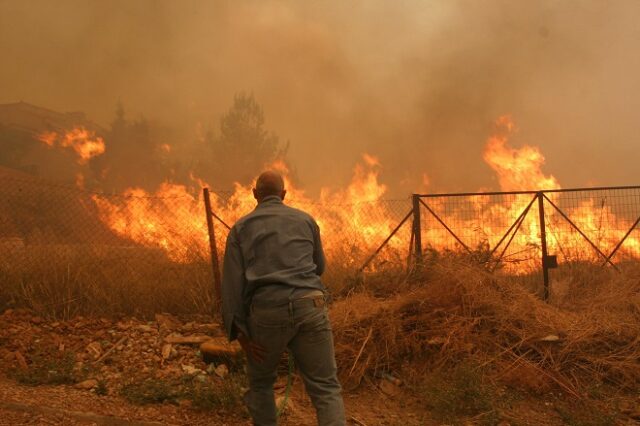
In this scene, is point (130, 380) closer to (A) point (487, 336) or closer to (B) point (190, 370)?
(B) point (190, 370)

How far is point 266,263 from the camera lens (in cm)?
247

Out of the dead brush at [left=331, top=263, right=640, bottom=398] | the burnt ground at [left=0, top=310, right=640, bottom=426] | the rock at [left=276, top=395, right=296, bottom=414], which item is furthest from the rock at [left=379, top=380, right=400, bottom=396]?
the rock at [left=276, top=395, right=296, bottom=414]

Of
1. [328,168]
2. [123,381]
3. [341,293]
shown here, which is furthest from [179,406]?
[328,168]

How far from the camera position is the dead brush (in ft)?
13.2

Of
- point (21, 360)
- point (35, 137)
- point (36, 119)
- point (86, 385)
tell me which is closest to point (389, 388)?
point (86, 385)

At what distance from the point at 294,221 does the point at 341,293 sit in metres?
3.35

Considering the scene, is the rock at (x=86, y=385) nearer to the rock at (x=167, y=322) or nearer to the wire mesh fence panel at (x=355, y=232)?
the rock at (x=167, y=322)

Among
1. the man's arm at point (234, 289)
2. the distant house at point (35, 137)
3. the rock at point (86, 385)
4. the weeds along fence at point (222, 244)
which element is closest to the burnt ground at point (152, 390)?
the rock at point (86, 385)

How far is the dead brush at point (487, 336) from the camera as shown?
13.2 feet

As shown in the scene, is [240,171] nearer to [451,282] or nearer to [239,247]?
[451,282]

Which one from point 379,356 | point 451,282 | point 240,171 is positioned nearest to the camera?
point 379,356

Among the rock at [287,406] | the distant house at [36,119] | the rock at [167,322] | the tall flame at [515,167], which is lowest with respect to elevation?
the rock at [287,406]

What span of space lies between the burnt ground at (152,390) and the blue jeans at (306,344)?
3.44ft

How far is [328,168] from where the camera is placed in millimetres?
20641
